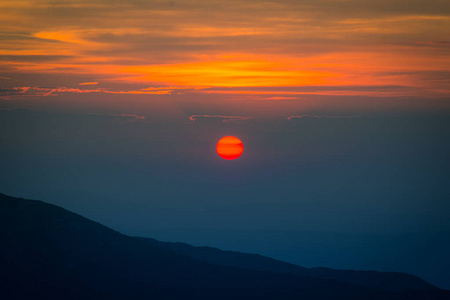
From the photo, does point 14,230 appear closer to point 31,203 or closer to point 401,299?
point 31,203

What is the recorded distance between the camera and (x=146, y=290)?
137m

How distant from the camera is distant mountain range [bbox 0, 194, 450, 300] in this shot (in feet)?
424

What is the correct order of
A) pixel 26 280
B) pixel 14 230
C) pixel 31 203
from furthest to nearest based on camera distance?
1. pixel 31 203
2. pixel 14 230
3. pixel 26 280

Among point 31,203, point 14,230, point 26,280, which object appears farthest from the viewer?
point 31,203

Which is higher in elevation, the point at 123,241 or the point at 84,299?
the point at 123,241

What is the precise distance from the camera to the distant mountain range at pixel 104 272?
129375 millimetres

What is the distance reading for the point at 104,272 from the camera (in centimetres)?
13838

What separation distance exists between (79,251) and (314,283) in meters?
69.2

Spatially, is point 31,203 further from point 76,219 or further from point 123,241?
point 123,241

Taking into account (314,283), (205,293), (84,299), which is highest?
(314,283)


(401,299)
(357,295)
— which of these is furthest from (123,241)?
(401,299)

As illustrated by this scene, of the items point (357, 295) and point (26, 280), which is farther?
point (357, 295)

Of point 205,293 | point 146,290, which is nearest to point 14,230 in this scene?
point 146,290

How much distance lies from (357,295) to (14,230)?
3842 inches
